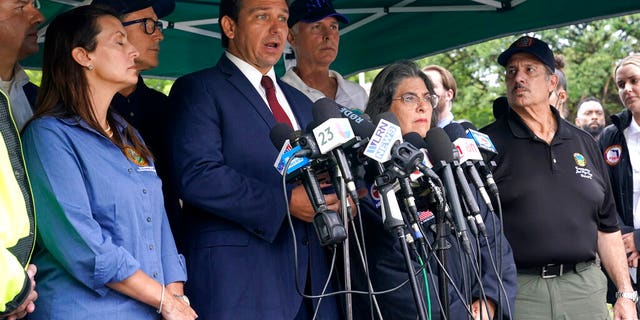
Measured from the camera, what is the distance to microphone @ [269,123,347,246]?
2969 mm

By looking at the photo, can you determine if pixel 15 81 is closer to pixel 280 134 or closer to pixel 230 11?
pixel 230 11

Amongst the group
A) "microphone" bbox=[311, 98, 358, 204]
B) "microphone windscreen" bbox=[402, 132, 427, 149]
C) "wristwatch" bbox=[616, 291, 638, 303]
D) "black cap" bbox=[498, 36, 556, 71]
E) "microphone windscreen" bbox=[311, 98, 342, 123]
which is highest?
"black cap" bbox=[498, 36, 556, 71]

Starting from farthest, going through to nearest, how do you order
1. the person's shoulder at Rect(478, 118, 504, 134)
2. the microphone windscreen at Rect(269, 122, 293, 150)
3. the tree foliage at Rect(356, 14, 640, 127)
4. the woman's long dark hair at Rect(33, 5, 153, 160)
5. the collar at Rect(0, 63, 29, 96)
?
the tree foliage at Rect(356, 14, 640, 127)
the person's shoulder at Rect(478, 118, 504, 134)
the collar at Rect(0, 63, 29, 96)
the woman's long dark hair at Rect(33, 5, 153, 160)
the microphone windscreen at Rect(269, 122, 293, 150)

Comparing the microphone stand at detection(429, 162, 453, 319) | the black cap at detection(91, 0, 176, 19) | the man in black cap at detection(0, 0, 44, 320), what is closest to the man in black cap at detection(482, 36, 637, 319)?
the microphone stand at detection(429, 162, 453, 319)

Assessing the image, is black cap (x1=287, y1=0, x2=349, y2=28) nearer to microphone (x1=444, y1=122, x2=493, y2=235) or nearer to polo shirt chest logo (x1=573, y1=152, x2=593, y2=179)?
polo shirt chest logo (x1=573, y1=152, x2=593, y2=179)

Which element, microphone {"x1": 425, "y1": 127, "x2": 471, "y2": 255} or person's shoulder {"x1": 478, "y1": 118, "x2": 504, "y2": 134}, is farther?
person's shoulder {"x1": 478, "y1": 118, "x2": 504, "y2": 134}

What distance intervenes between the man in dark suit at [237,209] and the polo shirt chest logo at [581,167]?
1965 millimetres

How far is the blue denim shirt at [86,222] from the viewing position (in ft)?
11.0

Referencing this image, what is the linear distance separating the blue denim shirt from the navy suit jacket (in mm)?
265

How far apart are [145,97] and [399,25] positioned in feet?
8.89

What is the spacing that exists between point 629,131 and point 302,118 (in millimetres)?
3120

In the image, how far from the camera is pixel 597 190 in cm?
539

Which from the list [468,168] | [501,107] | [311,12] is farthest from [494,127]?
[468,168]

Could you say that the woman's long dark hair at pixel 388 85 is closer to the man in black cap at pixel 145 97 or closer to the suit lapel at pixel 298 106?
the suit lapel at pixel 298 106
